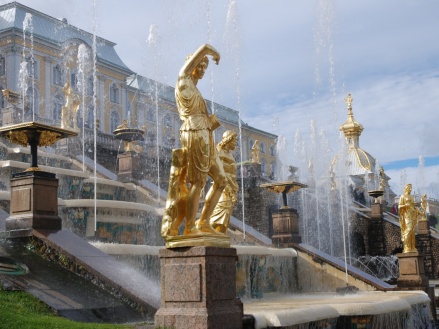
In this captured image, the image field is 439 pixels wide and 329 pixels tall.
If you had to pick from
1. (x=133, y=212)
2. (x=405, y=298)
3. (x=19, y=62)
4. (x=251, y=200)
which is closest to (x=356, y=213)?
(x=251, y=200)

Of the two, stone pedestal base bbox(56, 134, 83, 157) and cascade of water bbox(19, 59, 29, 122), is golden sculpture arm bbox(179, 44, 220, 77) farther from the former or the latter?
cascade of water bbox(19, 59, 29, 122)

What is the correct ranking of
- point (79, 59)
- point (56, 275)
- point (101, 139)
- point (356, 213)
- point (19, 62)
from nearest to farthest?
point (56, 275), point (101, 139), point (356, 213), point (19, 62), point (79, 59)

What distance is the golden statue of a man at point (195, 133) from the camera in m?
8.31

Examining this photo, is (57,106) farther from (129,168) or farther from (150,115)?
(129,168)

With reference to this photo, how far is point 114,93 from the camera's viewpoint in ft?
197

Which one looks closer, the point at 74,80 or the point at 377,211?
the point at 377,211

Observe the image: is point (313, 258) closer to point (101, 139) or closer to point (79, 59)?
point (101, 139)

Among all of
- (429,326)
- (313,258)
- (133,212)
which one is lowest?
(429,326)

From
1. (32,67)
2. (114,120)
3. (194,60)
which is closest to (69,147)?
(194,60)

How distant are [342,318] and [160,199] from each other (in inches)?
462

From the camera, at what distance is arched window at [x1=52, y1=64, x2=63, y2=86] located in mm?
52812

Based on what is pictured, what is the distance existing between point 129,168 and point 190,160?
49.2 feet

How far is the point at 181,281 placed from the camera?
7.96 m

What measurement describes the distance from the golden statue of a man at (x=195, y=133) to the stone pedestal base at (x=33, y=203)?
3232 millimetres
